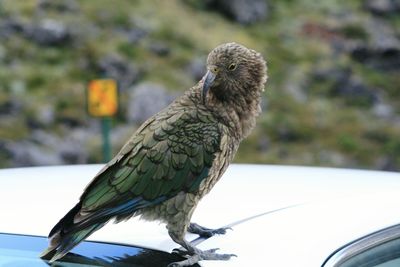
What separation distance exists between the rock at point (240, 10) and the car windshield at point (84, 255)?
18.7 m

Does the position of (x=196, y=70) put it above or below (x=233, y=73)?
above

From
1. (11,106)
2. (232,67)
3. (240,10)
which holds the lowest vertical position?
(232,67)

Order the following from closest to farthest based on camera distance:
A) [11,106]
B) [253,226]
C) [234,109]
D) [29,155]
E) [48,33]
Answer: [253,226], [234,109], [29,155], [11,106], [48,33]

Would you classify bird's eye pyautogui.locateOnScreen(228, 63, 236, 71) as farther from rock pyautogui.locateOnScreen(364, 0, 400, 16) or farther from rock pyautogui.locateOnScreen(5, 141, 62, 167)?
rock pyautogui.locateOnScreen(364, 0, 400, 16)

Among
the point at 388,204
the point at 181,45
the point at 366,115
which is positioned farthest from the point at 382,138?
the point at 388,204

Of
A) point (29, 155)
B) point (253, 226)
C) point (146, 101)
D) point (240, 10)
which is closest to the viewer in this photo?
point (253, 226)

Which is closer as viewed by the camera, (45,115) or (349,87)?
(45,115)

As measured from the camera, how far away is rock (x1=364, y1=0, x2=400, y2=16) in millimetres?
22094

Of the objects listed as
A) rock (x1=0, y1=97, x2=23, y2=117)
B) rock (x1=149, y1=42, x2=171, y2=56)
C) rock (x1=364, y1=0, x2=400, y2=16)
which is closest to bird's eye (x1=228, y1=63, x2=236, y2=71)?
rock (x1=0, y1=97, x2=23, y2=117)

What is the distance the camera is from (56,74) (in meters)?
17.0

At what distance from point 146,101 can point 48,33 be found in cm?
339

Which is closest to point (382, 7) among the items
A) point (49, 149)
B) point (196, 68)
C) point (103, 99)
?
point (196, 68)

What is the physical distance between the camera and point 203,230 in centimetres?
221

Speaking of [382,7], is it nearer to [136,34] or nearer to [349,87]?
[349,87]
